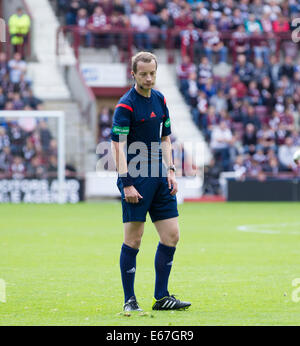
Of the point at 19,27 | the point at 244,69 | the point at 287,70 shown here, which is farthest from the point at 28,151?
the point at 287,70

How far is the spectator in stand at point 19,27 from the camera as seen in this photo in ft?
A: 100

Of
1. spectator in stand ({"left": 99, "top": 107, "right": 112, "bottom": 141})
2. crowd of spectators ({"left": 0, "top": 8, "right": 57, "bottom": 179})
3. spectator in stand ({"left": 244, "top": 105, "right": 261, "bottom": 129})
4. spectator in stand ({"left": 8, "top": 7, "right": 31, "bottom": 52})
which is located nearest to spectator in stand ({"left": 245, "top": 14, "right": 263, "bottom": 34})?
spectator in stand ({"left": 244, "top": 105, "right": 261, "bottom": 129})

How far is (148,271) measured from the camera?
1062 centimetres

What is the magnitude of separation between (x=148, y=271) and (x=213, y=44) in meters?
22.4

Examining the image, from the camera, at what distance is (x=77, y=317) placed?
23.9ft

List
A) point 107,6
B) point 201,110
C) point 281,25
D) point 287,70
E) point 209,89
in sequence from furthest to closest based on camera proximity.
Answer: point 281,25 → point 107,6 → point 287,70 → point 209,89 → point 201,110

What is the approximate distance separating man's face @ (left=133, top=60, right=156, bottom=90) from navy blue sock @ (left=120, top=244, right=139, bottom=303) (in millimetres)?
1433

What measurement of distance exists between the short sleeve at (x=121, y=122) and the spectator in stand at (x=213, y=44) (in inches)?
969

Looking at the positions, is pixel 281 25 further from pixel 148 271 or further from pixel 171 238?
pixel 171 238

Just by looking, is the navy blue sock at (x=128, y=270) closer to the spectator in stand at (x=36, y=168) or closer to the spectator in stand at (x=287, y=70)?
the spectator in stand at (x=36, y=168)

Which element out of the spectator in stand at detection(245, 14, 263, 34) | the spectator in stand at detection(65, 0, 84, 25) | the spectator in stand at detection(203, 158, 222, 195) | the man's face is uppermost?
the spectator in stand at detection(65, 0, 84, 25)

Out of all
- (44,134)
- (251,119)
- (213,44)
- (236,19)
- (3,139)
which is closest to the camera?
(3,139)

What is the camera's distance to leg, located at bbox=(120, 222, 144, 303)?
7.73 meters

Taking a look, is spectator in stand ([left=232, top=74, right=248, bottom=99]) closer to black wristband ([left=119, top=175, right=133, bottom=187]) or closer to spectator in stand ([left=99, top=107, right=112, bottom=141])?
spectator in stand ([left=99, top=107, right=112, bottom=141])
